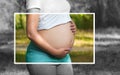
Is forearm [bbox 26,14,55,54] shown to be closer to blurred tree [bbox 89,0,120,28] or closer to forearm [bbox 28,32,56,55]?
forearm [bbox 28,32,56,55]

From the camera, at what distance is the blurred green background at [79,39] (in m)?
2.10

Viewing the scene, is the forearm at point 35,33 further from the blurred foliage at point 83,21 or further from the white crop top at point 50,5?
the blurred foliage at point 83,21

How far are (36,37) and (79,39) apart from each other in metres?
0.27

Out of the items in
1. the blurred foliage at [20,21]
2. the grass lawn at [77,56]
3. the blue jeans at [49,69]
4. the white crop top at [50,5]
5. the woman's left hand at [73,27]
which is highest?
the white crop top at [50,5]

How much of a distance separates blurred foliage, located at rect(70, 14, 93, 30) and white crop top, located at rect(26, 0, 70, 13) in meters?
0.07

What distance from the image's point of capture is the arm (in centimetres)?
207

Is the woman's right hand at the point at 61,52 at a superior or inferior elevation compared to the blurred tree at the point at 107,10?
inferior

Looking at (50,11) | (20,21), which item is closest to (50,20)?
(50,11)

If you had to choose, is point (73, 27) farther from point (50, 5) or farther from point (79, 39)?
point (50, 5)

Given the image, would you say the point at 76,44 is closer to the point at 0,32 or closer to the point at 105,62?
the point at 105,62

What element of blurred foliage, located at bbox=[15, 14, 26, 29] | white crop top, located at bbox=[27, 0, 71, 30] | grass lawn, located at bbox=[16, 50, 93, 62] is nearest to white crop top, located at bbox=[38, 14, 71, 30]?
white crop top, located at bbox=[27, 0, 71, 30]

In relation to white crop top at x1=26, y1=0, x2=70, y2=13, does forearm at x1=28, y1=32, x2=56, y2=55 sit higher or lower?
lower

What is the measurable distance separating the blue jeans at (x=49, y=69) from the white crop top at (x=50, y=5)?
13.6 inches

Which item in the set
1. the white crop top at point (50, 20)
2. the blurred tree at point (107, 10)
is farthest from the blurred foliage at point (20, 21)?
the blurred tree at point (107, 10)
